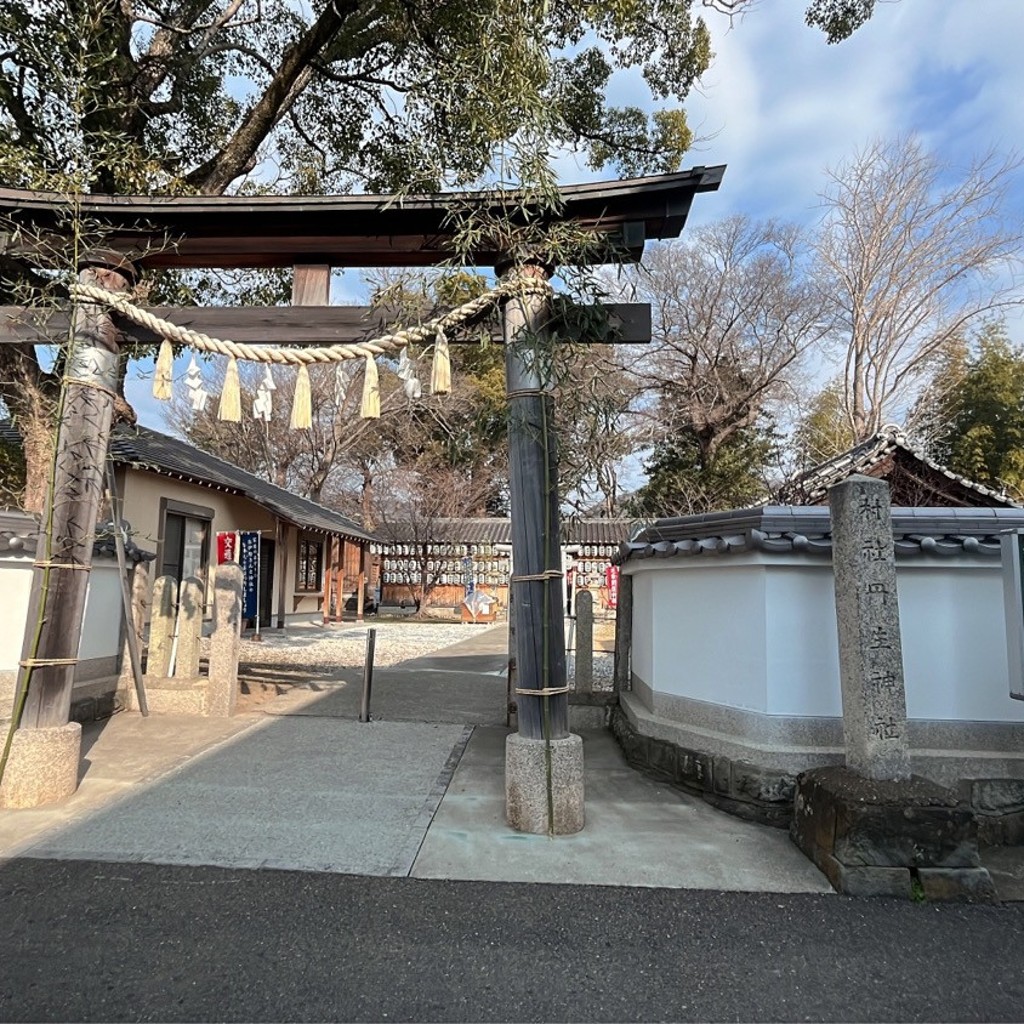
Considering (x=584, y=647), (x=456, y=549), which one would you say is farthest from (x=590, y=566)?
(x=584, y=647)

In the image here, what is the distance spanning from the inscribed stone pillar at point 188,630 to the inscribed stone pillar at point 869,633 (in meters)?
6.40

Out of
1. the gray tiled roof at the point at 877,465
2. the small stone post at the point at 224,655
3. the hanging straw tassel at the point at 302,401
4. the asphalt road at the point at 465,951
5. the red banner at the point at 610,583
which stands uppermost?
the gray tiled roof at the point at 877,465

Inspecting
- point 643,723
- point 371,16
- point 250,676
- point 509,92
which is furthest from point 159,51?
point 643,723

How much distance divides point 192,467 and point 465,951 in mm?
11658

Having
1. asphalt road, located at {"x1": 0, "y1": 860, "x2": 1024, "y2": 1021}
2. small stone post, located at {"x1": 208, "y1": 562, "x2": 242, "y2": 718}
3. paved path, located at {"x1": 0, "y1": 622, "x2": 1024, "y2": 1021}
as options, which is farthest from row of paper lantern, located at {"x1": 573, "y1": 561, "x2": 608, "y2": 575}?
asphalt road, located at {"x1": 0, "y1": 860, "x2": 1024, "y2": 1021}

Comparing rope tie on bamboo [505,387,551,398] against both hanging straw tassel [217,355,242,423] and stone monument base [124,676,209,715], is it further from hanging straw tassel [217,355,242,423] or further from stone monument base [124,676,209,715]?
stone monument base [124,676,209,715]

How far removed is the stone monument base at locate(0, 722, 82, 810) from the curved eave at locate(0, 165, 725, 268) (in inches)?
129

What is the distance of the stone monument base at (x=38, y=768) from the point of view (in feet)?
13.6

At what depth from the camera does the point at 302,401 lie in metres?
4.22

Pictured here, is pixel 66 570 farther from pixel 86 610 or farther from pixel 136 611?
pixel 136 611

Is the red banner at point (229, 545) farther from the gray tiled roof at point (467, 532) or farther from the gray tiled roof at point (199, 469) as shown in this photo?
the gray tiled roof at point (467, 532)

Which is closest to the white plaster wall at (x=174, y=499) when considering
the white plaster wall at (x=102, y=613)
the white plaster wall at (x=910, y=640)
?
the white plaster wall at (x=102, y=613)

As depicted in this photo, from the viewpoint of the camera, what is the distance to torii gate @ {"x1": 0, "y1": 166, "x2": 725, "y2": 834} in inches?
157

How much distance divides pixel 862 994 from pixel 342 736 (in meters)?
4.59
